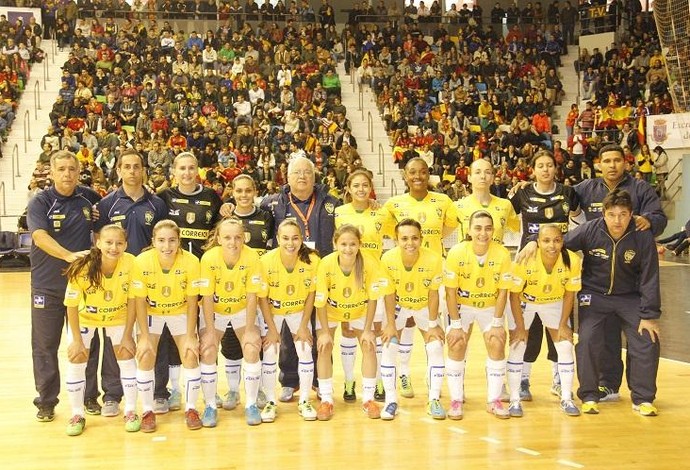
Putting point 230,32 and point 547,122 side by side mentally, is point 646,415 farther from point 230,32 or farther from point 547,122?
point 230,32

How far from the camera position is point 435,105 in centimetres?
2302

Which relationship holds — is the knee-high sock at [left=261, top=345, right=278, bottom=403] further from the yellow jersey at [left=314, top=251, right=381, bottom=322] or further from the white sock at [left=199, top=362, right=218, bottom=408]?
the yellow jersey at [left=314, top=251, right=381, bottom=322]

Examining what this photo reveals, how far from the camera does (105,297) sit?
611 centimetres

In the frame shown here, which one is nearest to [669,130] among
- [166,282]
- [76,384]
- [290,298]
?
[290,298]

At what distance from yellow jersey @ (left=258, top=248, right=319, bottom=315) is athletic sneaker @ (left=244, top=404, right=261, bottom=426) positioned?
0.75 meters

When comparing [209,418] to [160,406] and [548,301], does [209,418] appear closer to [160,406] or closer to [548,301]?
[160,406]

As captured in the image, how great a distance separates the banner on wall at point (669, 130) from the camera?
20.2 meters

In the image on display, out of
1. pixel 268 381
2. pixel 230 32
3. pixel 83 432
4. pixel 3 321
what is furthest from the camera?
pixel 230 32

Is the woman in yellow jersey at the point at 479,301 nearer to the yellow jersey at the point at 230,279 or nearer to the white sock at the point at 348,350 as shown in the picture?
the white sock at the point at 348,350

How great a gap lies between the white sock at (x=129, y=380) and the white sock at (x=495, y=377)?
2.68 metres

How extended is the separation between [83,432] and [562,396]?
3.65m

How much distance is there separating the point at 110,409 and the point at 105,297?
0.95m

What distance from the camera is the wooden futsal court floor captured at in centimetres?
541

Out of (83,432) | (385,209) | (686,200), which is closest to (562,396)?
(385,209)
